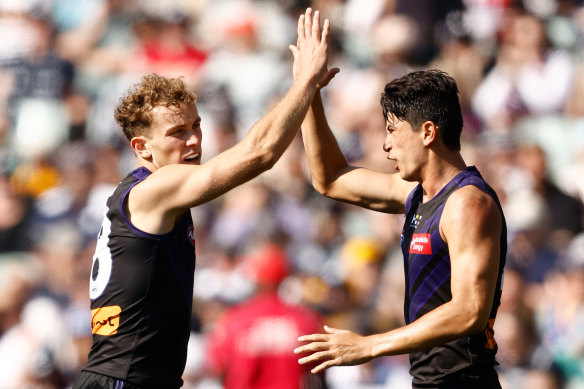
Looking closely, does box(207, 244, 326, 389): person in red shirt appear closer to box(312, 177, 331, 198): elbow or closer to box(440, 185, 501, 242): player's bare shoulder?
box(312, 177, 331, 198): elbow

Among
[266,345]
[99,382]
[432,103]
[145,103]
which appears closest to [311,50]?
[432,103]

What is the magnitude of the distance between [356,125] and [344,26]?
120 centimetres

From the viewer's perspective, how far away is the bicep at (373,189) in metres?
5.20

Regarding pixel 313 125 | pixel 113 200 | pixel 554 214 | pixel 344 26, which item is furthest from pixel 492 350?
pixel 344 26

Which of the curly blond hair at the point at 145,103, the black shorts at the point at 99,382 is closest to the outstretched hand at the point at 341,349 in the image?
the black shorts at the point at 99,382

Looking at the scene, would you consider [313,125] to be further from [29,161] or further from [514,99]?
[29,161]

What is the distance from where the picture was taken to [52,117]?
960cm

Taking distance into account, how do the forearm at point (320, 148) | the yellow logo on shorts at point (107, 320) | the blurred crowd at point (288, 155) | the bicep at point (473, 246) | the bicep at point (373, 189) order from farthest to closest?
the blurred crowd at point (288, 155)
the forearm at point (320, 148)
the bicep at point (373, 189)
the yellow logo on shorts at point (107, 320)
the bicep at point (473, 246)

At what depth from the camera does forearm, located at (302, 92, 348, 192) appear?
17.4 ft

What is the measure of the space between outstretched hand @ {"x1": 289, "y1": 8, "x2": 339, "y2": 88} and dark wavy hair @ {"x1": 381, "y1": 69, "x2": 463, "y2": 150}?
45 centimetres

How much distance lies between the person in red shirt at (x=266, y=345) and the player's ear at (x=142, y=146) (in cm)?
228

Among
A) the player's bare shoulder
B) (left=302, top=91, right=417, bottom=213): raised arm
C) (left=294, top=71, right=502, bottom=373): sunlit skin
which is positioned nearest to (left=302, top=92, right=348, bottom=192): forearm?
(left=302, top=91, right=417, bottom=213): raised arm

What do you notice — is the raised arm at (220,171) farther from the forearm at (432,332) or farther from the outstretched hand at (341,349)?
the forearm at (432,332)

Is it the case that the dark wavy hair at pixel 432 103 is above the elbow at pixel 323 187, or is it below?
above
